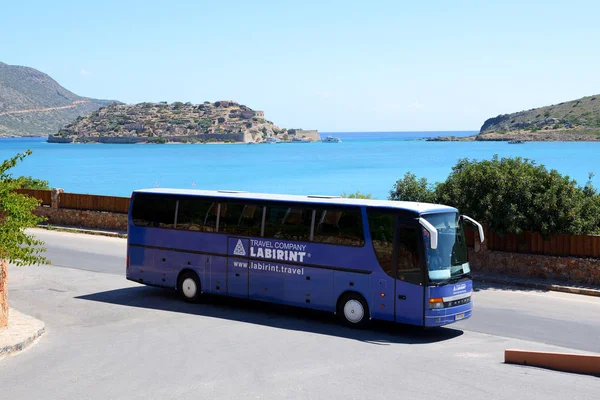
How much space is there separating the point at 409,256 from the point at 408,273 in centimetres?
36

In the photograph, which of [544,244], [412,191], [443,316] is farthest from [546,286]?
[443,316]

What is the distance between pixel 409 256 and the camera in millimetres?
15766

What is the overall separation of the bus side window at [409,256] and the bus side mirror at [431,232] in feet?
0.83

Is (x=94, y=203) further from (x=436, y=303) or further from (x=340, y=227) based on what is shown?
(x=436, y=303)

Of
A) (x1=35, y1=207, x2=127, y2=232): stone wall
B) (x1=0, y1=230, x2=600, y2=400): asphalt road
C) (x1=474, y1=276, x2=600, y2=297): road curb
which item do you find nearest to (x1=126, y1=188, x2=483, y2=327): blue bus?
(x1=0, y1=230, x2=600, y2=400): asphalt road

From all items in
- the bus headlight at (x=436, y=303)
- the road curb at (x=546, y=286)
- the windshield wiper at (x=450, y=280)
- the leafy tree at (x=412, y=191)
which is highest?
the leafy tree at (x=412, y=191)

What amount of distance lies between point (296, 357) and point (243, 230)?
211 inches

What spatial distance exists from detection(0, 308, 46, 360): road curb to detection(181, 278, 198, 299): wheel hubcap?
412cm

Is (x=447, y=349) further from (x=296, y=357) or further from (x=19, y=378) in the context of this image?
(x=19, y=378)

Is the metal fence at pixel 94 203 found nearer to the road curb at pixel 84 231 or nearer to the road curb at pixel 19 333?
the road curb at pixel 84 231

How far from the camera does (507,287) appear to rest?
75.8ft

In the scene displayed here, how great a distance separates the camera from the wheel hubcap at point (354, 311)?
16516 millimetres

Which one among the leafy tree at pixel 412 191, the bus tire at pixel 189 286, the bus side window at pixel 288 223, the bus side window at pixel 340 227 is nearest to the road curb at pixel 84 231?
the leafy tree at pixel 412 191

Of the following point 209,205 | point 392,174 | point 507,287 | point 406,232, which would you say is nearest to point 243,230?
point 209,205
